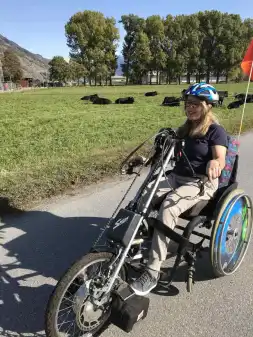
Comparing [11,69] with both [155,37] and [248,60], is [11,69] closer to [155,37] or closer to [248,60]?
[155,37]

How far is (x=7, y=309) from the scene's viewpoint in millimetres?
2645

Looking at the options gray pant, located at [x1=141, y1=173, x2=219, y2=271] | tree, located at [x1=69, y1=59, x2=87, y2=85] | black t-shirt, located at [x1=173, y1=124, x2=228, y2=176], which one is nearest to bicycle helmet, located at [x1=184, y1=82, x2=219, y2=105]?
black t-shirt, located at [x1=173, y1=124, x2=228, y2=176]

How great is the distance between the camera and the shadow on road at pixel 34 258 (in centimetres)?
257

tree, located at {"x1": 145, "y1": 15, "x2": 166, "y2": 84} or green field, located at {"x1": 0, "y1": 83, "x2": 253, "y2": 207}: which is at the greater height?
tree, located at {"x1": 145, "y1": 15, "x2": 166, "y2": 84}

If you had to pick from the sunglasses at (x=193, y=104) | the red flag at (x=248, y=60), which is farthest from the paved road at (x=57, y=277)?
the red flag at (x=248, y=60)

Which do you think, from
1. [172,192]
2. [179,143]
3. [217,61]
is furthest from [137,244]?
[217,61]

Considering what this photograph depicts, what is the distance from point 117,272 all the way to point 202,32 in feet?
260

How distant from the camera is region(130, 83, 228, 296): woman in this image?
2.72 metres

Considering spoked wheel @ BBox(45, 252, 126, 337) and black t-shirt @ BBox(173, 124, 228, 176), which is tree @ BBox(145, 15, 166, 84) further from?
spoked wheel @ BBox(45, 252, 126, 337)

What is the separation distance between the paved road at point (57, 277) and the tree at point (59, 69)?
74.9m

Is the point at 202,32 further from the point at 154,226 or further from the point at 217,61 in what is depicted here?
the point at 154,226

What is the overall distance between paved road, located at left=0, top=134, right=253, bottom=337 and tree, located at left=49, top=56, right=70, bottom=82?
246 feet

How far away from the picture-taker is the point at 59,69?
3022 inches

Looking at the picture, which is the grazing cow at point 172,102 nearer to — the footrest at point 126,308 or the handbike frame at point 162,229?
the handbike frame at point 162,229
